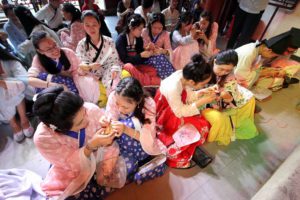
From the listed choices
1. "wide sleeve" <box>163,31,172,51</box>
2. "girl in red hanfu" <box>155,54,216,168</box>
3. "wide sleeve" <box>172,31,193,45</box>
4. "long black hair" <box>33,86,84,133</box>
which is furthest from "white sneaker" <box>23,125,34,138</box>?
"wide sleeve" <box>172,31,193,45</box>

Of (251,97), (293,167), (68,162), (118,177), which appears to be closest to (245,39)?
(251,97)

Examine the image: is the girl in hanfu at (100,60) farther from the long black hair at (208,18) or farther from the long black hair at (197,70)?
the long black hair at (208,18)

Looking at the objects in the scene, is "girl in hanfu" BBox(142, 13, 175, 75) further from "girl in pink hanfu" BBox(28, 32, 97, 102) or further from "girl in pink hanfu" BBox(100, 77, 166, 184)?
"girl in pink hanfu" BBox(100, 77, 166, 184)

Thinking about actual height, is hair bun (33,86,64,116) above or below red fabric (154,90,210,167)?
above

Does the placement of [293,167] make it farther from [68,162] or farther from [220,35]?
[220,35]

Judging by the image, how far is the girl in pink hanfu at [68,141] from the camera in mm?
1037

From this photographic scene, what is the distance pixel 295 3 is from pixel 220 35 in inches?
56.2

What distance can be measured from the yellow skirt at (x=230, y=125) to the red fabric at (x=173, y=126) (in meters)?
0.08

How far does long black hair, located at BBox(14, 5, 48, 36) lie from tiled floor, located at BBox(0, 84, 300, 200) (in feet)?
4.22

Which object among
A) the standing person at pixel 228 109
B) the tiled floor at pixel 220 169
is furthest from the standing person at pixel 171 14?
the tiled floor at pixel 220 169

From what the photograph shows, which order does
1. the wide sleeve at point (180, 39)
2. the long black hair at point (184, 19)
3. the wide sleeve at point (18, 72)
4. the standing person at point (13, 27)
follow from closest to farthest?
1. the wide sleeve at point (18, 72)
2. the standing person at point (13, 27)
3. the wide sleeve at point (180, 39)
4. the long black hair at point (184, 19)

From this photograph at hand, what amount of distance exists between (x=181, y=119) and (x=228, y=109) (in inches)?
22.9

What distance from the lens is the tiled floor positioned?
1.65 meters

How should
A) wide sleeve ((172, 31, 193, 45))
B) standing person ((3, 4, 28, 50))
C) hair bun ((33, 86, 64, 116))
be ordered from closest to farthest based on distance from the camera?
hair bun ((33, 86, 64, 116)) → standing person ((3, 4, 28, 50)) → wide sleeve ((172, 31, 193, 45))
